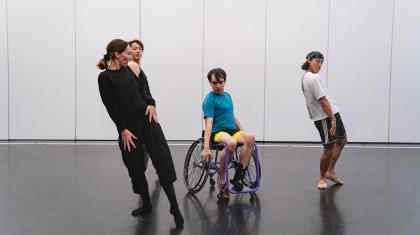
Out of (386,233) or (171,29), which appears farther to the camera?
(171,29)

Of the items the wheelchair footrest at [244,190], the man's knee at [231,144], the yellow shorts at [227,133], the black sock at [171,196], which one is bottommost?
the wheelchair footrest at [244,190]

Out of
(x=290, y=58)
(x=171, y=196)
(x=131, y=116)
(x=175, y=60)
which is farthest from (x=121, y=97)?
(x=290, y=58)

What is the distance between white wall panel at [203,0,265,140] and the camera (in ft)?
23.1

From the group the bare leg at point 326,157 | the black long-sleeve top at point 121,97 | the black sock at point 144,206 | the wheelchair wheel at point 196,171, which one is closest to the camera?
the black long-sleeve top at point 121,97

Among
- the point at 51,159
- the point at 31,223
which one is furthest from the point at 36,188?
the point at 51,159

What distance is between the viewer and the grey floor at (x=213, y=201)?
3236 mm

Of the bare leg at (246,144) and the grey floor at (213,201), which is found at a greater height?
the bare leg at (246,144)

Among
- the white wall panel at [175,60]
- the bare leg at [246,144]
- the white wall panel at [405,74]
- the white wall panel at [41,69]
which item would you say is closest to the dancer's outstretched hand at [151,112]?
the bare leg at [246,144]

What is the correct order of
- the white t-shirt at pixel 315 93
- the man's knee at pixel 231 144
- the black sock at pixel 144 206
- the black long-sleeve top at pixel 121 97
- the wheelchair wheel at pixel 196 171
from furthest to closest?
the white t-shirt at pixel 315 93, the wheelchair wheel at pixel 196 171, the man's knee at pixel 231 144, the black sock at pixel 144 206, the black long-sleeve top at pixel 121 97

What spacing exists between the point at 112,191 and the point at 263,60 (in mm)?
3641

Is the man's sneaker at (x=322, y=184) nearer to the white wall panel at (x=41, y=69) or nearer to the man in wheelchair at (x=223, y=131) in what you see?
the man in wheelchair at (x=223, y=131)

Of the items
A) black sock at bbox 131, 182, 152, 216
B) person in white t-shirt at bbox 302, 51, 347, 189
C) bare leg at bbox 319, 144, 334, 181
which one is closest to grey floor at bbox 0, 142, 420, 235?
black sock at bbox 131, 182, 152, 216

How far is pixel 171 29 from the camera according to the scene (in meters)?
7.06

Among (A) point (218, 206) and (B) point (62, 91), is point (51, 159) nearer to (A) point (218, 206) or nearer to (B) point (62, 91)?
(B) point (62, 91)
